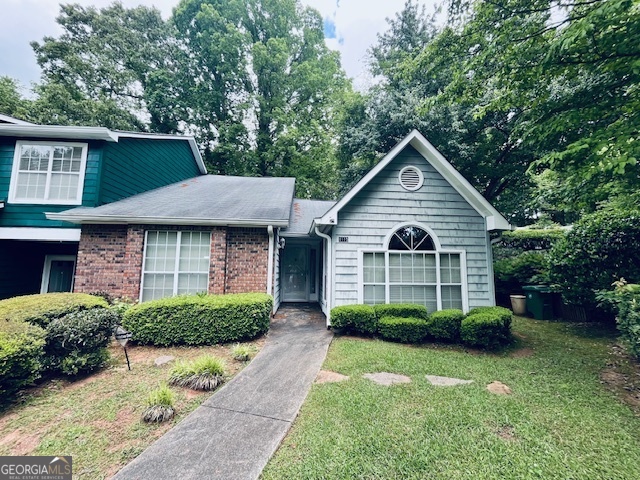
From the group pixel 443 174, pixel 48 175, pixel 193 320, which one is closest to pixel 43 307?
pixel 193 320

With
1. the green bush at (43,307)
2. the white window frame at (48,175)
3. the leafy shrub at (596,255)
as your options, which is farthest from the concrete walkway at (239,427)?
the white window frame at (48,175)

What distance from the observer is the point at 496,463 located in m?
2.69

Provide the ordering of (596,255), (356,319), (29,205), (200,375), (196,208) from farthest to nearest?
(196,208) < (29,205) < (596,255) < (356,319) < (200,375)

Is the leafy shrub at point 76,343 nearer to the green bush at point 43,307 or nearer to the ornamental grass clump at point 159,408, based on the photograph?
the green bush at point 43,307

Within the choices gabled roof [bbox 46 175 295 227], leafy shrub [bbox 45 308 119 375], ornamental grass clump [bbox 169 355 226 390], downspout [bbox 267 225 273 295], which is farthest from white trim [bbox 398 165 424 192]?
leafy shrub [bbox 45 308 119 375]

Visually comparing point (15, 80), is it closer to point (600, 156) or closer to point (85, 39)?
point (85, 39)

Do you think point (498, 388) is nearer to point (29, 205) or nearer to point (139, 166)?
point (139, 166)

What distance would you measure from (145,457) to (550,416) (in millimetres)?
4795

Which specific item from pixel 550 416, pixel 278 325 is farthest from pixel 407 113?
pixel 550 416

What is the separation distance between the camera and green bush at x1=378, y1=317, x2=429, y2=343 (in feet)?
21.0

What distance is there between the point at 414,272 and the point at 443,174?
2.82 metres

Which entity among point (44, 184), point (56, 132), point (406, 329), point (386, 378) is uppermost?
point (56, 132)

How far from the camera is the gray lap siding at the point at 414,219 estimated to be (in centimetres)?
735

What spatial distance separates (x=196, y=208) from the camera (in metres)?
8.37
